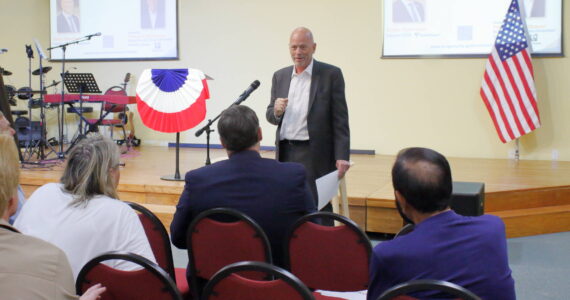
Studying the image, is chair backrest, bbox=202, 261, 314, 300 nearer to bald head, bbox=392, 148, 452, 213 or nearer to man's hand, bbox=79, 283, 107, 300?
man's hand, bbox=79, 283, 107, 300

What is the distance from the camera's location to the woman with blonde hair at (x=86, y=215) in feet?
5.72

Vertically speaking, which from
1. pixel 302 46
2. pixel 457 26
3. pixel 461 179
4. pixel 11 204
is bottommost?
pixel 461 179

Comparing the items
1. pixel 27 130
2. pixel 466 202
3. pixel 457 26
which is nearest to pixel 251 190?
pixel 466 202

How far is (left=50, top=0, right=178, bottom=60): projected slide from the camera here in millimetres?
8172

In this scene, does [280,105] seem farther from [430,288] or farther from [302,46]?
[430,288]

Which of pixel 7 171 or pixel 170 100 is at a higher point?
pixel 170 100

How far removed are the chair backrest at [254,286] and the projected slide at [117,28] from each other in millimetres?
7069

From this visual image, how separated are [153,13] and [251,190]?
6.61 meters

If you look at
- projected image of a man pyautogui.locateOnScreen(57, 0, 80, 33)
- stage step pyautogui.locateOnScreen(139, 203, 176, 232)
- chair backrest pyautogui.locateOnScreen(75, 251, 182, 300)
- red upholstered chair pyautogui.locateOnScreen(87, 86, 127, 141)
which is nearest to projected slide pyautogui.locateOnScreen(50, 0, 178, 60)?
projected image of a man pyautogui.locateOnScreen(57, 0, 80, 33)

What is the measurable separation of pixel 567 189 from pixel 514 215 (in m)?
0.74

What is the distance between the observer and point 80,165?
1883 millimetres

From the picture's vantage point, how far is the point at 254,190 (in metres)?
2.15

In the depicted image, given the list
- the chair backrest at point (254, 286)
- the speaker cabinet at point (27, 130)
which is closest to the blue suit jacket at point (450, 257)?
the chair backrest at point (254, 286)

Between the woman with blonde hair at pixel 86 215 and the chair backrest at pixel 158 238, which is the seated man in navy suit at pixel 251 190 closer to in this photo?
the chair backrest at pixel 158 238
